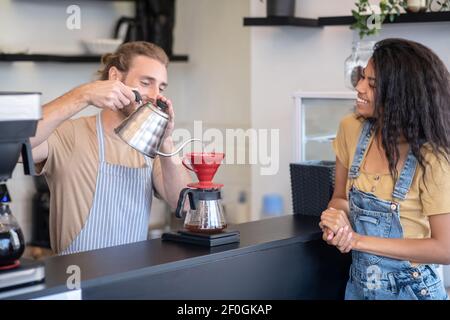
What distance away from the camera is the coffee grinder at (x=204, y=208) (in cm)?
196

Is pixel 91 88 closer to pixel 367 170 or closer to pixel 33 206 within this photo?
pixel 367 170

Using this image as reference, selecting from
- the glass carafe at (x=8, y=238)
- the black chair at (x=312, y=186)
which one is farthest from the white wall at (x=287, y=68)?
the glass carafe at (x=8, y=238)

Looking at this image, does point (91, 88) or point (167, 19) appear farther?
point (167, 19)

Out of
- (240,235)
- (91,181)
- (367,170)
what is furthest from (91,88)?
(367,170)

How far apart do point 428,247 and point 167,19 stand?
9.16 feet

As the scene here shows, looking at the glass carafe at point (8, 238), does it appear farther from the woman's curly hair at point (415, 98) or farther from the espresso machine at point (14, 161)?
the woman's curly hair at point (415, 98)

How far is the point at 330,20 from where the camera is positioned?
130 inches

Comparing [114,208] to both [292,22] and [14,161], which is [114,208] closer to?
[14,161]

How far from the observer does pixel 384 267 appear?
200 cm

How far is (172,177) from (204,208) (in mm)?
378

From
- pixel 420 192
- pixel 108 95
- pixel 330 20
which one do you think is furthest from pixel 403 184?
pixel 330 20

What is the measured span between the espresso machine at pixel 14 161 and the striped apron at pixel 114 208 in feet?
1.96

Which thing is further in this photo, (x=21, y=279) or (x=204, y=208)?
(x=204, y=208)
